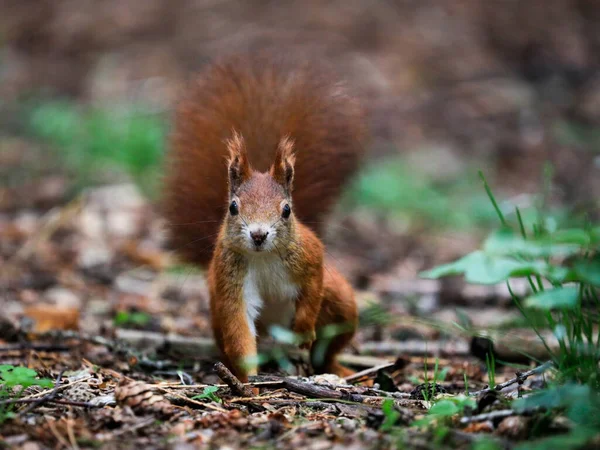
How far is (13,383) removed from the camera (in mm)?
2689

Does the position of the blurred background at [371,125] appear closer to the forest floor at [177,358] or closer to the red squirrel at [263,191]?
the forest floor at [177,358]

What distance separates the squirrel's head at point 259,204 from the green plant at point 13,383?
917mm

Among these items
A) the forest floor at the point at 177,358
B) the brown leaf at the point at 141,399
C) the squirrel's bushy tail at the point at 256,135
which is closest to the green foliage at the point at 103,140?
the forest floor at the point at 177,358

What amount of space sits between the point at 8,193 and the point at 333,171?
163 inches

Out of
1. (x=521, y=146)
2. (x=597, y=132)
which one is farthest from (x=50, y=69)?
(x=597, y=132)

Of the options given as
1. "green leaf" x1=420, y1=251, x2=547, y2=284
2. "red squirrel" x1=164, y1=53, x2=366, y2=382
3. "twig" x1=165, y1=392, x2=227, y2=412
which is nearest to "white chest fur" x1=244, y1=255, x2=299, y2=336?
"red squirrel" x1=164, y1=53, x2=366, y2=382

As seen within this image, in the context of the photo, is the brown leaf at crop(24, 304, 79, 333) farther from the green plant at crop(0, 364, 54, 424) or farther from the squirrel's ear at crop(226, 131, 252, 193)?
the squirrel's ear at crop(226, 131, 252, 193)

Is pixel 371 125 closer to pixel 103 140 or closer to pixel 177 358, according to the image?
pixel 103 140

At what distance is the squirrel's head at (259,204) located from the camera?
3111 mm

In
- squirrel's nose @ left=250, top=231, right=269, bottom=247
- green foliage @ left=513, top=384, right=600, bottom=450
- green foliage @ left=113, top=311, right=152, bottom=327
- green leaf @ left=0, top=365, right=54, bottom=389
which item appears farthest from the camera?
green foliage @ left=113, top=311, right=152, bottom=327

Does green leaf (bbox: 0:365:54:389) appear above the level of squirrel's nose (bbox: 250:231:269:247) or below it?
below

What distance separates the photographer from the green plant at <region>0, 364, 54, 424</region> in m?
2.64

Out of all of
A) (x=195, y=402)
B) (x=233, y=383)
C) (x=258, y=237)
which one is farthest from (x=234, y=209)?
(x=195, y=402)

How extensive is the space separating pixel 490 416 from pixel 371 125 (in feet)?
24.1
